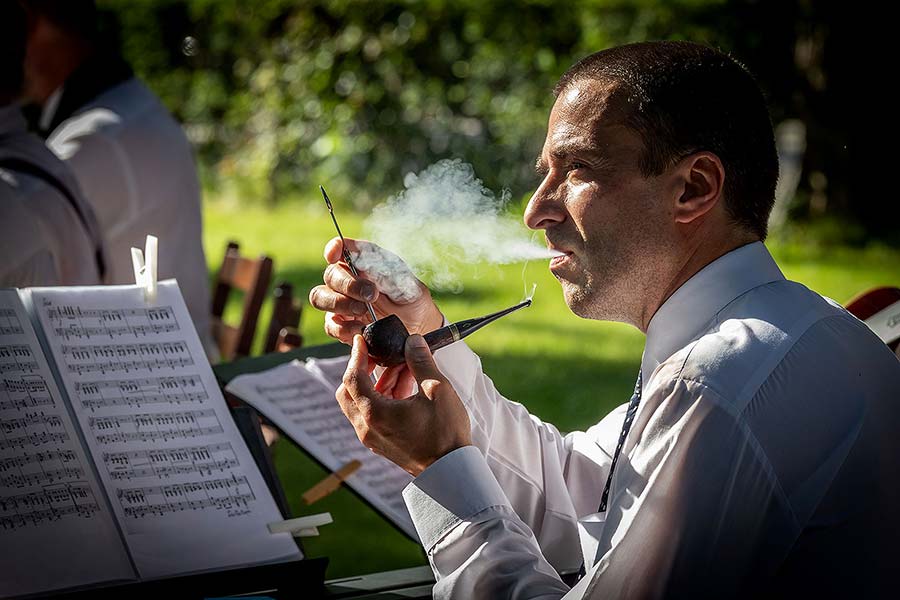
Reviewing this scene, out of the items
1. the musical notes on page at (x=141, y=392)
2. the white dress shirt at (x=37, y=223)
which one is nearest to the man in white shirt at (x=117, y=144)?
the white dress shirt at (x=37, y=223)

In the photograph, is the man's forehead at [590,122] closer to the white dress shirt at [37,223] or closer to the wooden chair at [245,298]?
the white dress shirt at [37,223]

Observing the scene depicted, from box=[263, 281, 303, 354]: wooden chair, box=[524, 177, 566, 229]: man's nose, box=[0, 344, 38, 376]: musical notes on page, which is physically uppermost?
box=[524, 177, 566, 229]: man's nose

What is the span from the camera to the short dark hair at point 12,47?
130 inches

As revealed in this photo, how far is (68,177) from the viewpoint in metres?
3.43

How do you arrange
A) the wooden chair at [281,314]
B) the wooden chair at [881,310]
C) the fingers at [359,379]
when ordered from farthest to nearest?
the wooden chair at [281,314], the wooden chair at [881,310], the fingers at [359,379]

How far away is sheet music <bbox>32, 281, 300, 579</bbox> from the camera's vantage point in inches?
75.4

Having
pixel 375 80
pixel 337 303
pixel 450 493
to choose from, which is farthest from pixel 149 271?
pixel 375 80

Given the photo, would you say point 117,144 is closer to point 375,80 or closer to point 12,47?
point 12,47

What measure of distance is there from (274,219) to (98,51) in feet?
24.5

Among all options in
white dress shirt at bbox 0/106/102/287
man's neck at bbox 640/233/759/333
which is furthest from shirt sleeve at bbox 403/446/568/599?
white dress shirt at bbox 0/106/102/287

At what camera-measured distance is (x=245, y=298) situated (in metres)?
4.12

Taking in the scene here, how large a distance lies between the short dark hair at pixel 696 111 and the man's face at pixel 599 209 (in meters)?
0.03

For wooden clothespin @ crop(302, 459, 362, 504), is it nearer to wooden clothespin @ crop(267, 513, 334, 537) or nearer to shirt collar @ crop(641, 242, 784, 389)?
wooden clothespin @ crop(267, 513, 334, 537)

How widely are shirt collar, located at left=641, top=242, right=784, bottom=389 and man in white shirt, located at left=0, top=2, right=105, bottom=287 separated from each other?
210cm
